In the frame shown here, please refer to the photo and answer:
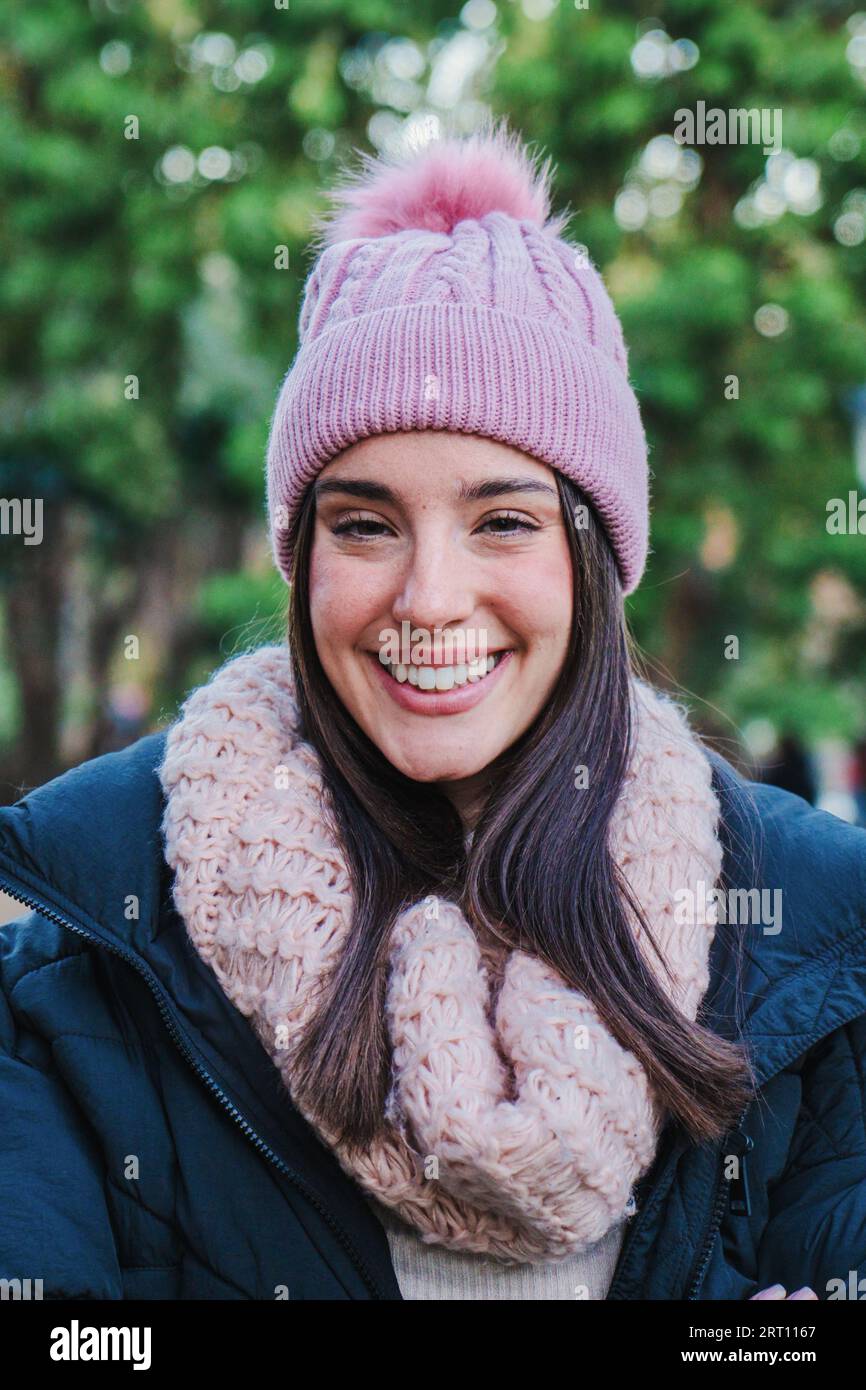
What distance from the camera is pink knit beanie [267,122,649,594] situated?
1.97 m

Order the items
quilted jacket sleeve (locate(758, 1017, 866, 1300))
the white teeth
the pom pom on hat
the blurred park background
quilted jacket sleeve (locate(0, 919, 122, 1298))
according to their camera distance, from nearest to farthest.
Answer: quilted jacket sleeve (locate(0, 919, 122, 1298)), quilted jacket sleeve (locate(758, 1017, 866, 1300)), the white teeth, the pom pom on hat, the blurred park background

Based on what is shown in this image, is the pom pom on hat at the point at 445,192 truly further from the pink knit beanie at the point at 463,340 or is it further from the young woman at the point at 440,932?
the young woman at the point at 440,932

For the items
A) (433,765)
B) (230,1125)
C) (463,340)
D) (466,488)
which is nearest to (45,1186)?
(230,1125)

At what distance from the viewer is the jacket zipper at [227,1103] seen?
1.85 metres

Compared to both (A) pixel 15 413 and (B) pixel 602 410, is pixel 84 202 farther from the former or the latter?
(B) pixel 602 410

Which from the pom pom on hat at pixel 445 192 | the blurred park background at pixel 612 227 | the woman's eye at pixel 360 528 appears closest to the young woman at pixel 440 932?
the woman's eye at pixel 360 528

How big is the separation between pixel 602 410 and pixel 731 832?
2.22 feet

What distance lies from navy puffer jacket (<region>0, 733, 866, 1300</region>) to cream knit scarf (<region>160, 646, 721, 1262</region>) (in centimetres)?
6

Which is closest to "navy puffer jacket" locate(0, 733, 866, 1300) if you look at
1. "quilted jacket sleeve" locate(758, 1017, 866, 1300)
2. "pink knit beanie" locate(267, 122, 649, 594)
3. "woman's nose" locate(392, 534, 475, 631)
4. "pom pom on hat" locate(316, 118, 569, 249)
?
"quilted jacket sleeve" locate(758, 1017, 866, 1300)

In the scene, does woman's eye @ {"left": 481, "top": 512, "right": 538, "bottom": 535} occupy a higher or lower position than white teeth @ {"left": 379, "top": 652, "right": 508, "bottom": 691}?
higher

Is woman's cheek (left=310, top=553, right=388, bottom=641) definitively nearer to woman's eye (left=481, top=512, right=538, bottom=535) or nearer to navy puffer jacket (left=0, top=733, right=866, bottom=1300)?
woman's eye (left=481, top=512, right=538, bottom=535)

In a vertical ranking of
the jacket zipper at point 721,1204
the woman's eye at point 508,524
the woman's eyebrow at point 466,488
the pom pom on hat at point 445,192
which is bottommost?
the jacket zipper at point 721,1204

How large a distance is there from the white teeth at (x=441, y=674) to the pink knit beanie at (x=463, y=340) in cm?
32

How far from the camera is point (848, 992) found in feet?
6.23
